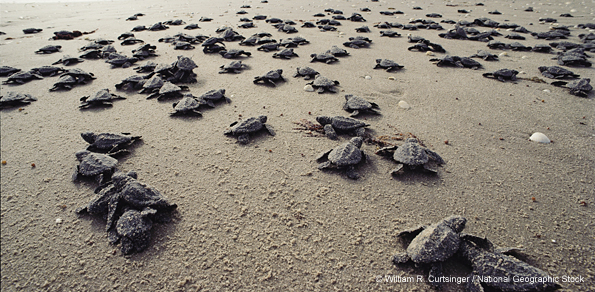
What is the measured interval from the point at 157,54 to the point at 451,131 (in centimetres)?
687

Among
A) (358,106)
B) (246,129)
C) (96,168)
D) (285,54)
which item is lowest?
(96,168)

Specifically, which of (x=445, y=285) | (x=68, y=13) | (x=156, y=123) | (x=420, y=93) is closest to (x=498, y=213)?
(x=445, y=285)

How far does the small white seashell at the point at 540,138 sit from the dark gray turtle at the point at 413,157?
148 centimetres

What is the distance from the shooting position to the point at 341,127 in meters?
3.26

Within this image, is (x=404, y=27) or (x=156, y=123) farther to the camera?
(x=404, y=27)

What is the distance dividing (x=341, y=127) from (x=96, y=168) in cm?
270

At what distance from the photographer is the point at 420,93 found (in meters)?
4.54

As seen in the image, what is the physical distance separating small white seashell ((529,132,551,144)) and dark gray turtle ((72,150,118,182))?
4.93 metres

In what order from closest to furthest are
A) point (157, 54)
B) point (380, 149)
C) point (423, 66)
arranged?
point (380, 149)
point (423, 66)
point (157, 54)

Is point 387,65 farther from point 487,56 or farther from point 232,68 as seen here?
point 232,68

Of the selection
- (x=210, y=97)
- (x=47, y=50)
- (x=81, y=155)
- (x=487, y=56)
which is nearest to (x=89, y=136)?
(x=81, y=155)

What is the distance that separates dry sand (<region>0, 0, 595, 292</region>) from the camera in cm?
183

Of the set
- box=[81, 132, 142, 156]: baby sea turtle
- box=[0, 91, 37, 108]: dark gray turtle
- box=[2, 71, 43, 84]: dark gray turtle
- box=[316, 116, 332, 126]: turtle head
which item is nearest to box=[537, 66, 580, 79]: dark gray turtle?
box=[316, 116, 332, 126]: turtle head

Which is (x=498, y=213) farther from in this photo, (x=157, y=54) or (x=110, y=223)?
(x=157, y=54)
